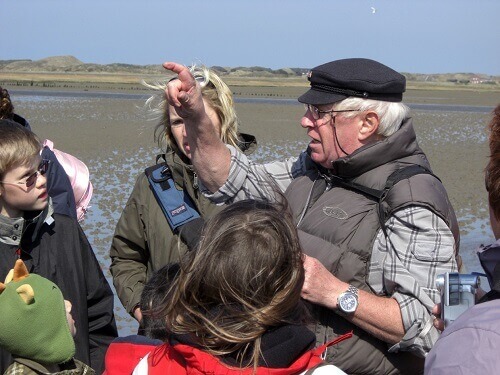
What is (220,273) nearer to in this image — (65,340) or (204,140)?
(65,340)

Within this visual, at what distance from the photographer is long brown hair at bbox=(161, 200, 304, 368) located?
2.31 m

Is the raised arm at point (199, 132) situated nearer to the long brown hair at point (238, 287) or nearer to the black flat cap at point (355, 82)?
the black flat cap at point (355, 82)

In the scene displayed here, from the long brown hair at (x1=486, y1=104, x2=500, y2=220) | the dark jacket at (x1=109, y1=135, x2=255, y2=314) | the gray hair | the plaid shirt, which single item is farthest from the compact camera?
the dark jacket at (x1=109, y1=135, x2=255, y2=314)

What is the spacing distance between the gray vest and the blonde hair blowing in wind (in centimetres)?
99

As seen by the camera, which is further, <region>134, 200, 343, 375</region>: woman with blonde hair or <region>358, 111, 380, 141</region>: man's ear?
<region>358, 111, 380, 141</region>: man's ear

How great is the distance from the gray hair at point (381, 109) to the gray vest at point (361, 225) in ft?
0.17

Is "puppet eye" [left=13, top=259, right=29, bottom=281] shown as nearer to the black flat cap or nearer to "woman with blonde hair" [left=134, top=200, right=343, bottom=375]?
"woman with blonde hair" [left=134, top=200, right=343, bottom=375]

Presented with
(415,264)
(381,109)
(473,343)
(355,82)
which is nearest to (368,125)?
(381,109)

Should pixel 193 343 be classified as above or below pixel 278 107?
above

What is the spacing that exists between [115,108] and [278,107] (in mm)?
8035

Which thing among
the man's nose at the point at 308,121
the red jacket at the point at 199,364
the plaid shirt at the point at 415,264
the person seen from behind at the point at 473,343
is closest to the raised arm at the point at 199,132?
the man's nose at the point at 308,121

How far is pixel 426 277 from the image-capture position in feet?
10.3

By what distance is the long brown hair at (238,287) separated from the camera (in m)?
2.31

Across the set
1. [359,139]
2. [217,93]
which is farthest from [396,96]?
[217,93]
